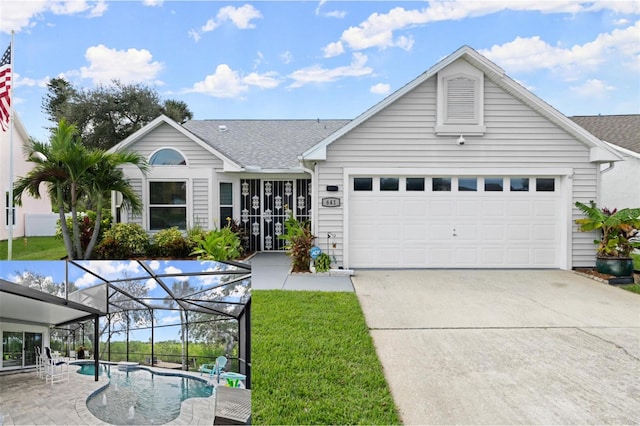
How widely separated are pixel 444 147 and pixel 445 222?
5.67 feet

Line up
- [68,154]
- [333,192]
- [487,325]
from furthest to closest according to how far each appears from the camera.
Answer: [333,192] < [487,325] < [68,154]

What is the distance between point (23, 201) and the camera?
3.33 m

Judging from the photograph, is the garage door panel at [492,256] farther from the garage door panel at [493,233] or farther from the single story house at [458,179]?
the garage door panel at [493,233]

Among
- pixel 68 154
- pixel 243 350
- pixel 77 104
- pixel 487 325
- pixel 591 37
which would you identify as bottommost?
pixel 487 325

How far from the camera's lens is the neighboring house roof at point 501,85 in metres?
8.85

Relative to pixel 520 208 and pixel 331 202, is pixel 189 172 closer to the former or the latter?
pixel 331 202

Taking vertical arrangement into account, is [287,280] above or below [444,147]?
below

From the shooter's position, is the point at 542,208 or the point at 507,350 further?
the point at 542,208

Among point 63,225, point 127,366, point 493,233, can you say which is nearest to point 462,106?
point 493,233

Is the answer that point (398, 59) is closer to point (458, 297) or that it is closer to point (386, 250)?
point (386, 250)

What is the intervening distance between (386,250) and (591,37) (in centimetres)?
780

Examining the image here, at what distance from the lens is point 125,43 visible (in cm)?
395

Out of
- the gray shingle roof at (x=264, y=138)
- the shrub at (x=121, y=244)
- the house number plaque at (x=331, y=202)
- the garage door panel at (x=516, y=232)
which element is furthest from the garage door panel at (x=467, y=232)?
the shrub at (x=121, y=244)

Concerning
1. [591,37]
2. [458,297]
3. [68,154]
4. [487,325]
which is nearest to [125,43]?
[68,154]
